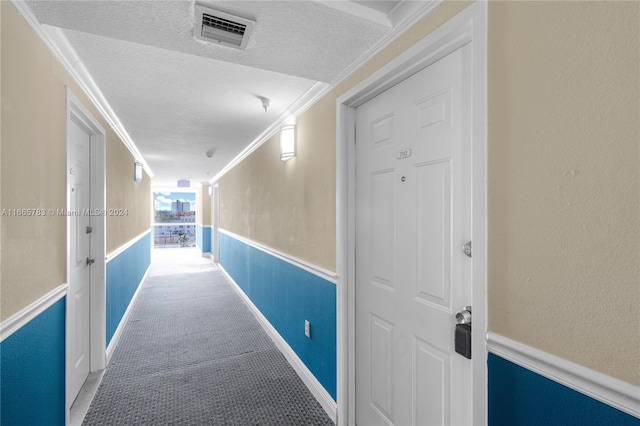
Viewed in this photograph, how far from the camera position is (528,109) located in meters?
0.94

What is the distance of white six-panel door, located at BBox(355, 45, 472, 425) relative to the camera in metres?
1.28

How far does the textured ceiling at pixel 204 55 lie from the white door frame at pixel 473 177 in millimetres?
202

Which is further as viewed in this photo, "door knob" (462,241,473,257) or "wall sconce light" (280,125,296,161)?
"wall sconce light" (280,125,296,161)

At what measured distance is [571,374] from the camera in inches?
32.8

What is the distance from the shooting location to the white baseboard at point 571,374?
2.42 feet

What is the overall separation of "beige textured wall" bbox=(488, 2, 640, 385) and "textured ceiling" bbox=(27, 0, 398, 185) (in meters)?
0.71

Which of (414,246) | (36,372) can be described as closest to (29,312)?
(36,372)

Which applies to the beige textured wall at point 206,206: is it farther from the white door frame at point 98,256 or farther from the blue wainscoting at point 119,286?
the white door frame at point 98,256

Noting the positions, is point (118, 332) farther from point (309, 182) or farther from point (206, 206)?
point (206, 206)

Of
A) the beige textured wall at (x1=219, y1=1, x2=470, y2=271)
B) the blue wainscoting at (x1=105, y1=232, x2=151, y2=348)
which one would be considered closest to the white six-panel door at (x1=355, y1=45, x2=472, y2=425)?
the beige textured wall at (x1=219, y1=1, x2=470, y2=271)

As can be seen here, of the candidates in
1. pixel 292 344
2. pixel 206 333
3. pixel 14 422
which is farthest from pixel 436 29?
pixel 206 333

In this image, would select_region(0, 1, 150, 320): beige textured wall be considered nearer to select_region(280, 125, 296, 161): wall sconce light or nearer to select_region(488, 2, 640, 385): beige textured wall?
select_region(280, 125, 296, 161): wall sconce light

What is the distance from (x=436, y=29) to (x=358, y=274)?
1.34 metres

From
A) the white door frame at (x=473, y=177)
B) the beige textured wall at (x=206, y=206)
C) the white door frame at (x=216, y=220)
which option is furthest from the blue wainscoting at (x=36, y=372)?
the beige textured wall at (x=206, y=206)
